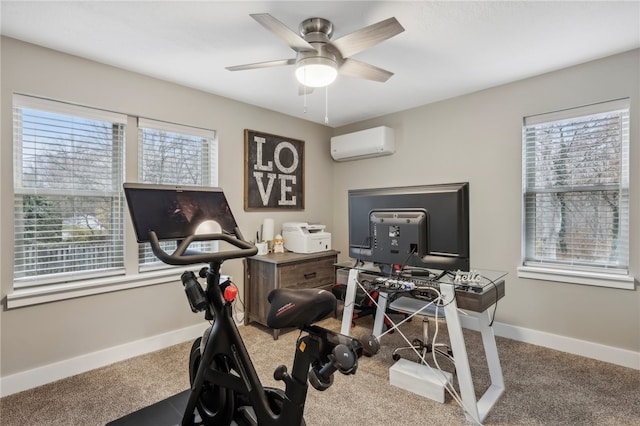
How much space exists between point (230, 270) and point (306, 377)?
229 cm

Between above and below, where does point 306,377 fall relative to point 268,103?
below

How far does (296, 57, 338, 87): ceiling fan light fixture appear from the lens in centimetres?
203

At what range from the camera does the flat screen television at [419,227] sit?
1.79m

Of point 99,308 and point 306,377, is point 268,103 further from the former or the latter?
point 306,377

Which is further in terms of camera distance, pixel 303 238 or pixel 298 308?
pixel 303 238

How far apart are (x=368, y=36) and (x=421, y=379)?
2.09 m

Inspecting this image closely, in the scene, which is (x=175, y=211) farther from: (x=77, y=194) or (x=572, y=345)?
(x=572, y=345)

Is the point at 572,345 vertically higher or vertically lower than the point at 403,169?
lower

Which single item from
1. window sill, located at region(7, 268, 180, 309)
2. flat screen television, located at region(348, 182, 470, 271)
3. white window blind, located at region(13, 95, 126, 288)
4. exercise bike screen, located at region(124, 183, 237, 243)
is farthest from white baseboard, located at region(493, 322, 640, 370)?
white window blind, located at region(13, 95, 126, 288)

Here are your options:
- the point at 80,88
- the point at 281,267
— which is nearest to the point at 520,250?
the point at 281,267

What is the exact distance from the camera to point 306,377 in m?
1.27

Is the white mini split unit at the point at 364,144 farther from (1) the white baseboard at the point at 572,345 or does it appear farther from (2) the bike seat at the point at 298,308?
(2) the bike seat at the point at 298,308

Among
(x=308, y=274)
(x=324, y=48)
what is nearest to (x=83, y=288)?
(x=308, y=274)

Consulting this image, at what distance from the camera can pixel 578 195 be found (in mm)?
2736
